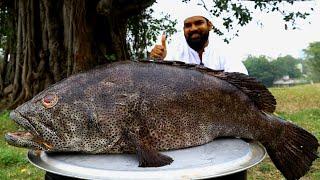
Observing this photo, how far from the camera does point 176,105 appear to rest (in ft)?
7.27

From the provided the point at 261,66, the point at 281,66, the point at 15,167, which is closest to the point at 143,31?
the point at 15,167

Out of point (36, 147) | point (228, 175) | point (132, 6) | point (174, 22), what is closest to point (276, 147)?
point (228, 175)

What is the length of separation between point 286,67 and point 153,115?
63126 millimetres

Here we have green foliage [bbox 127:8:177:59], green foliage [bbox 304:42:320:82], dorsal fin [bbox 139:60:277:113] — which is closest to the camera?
dorsal fin [bbox 139:60:277:113]

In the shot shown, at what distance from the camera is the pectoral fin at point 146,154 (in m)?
1.96

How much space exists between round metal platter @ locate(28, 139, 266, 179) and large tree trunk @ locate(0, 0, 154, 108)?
592 cm

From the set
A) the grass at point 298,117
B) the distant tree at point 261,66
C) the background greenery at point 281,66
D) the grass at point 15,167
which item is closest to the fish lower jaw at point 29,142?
the grass at point 15,167

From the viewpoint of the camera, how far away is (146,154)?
2.01m

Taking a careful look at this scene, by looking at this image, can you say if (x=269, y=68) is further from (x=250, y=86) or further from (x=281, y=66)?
(x=250, y=86)

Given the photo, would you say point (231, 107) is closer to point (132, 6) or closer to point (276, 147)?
point (276, 147)

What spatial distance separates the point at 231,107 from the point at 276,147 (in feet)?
1.10

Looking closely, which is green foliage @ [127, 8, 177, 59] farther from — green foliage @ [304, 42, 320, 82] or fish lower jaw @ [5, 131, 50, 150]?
green foliage @ [304, 42, 320, 82]

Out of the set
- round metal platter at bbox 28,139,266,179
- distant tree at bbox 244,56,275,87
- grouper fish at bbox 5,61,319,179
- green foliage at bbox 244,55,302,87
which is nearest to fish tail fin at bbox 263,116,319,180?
grouper fish at bbox 5,61,319,179

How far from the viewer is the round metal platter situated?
1.88m
